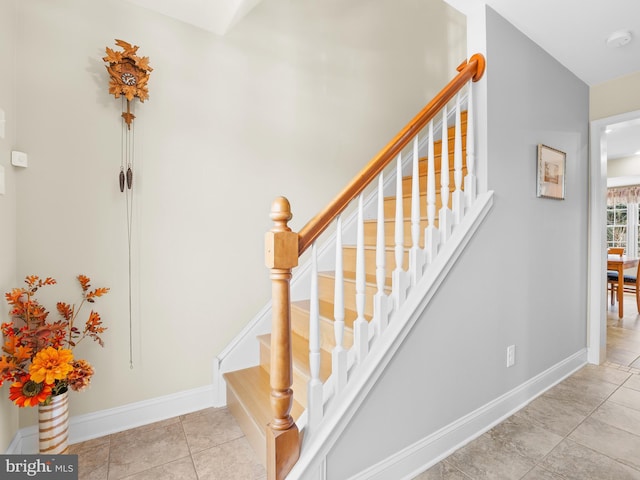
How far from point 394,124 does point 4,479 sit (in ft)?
10.8

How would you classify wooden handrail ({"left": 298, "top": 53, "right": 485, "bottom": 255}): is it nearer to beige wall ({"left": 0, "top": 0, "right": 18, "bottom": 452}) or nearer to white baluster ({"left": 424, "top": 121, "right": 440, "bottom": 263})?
white baluster ({"left": 424, "top": 121, "right": 440, "bottom": 263})

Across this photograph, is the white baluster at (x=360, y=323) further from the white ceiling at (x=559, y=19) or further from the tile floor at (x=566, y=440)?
the white ceiling at (x=559, y=19)

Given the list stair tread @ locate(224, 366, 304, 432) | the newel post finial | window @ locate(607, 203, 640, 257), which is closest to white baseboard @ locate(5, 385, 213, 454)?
stair tread @ locate(224, 366, 304, 432)

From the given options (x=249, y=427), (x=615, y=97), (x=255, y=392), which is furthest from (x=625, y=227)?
(x=249, y=427)

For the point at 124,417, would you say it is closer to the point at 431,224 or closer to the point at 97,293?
the point at 97,293

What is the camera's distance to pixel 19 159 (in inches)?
60.4

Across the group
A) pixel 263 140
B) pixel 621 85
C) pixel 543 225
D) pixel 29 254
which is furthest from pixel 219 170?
pixel 621 85

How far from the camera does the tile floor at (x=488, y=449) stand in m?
1.49

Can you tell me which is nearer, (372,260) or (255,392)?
(255,392)

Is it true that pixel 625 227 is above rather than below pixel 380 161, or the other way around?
below

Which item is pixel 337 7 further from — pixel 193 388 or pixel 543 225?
pixel 193 388

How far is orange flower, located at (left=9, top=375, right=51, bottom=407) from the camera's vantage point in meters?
1.31

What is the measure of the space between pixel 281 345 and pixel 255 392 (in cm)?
84

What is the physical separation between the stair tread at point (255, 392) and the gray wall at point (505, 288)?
1.31ft
